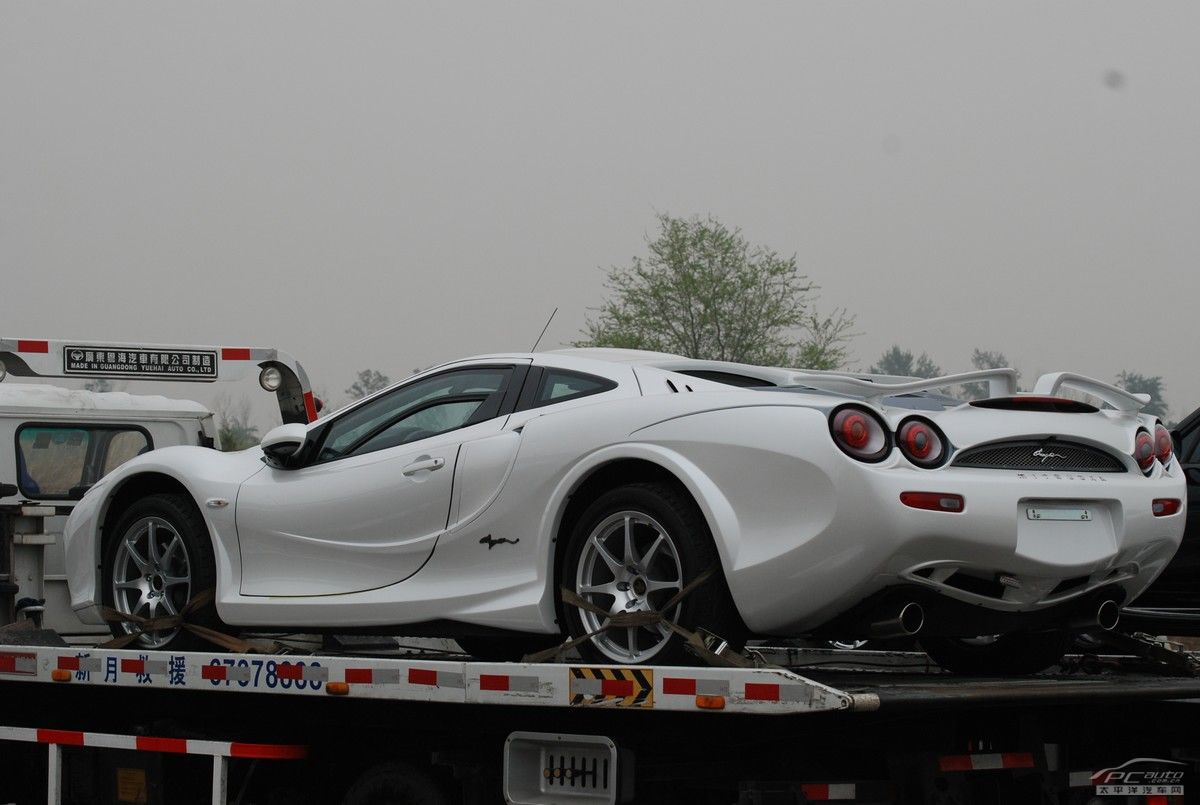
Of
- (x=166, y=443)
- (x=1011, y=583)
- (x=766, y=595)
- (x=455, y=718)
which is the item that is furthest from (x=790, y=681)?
(x=166, y=443)

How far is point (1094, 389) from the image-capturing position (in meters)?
6.16

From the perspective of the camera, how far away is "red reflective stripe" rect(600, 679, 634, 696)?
4.87m

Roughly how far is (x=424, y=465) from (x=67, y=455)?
11.5 feet

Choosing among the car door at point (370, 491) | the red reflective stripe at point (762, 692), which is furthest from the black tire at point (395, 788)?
the red reflective stripe at point (762, 692)

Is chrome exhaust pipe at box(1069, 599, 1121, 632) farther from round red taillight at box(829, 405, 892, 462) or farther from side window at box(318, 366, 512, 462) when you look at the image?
side window at box(318, 366, 512, 462)

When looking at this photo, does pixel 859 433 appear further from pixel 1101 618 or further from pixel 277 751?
pixel 277 751

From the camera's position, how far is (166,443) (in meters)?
9.32

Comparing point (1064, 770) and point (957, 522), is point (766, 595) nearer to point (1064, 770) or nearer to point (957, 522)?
point (957, 522)

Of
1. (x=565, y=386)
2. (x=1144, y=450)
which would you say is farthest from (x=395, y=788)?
(x=1144, y=450)

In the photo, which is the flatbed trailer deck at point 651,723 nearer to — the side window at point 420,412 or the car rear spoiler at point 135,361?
the side window at point 420,412

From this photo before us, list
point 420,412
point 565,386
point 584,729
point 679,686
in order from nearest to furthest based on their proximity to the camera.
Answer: point 679,686 → point 584,729 → point 565,386 → point 420,412

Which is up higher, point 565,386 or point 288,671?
point 565,386

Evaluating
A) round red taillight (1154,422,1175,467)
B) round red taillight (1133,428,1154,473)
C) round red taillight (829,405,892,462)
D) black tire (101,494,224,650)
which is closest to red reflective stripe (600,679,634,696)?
round red taillight (829,405,892,462)

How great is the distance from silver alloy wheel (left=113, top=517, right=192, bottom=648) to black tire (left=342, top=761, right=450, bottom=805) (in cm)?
145
